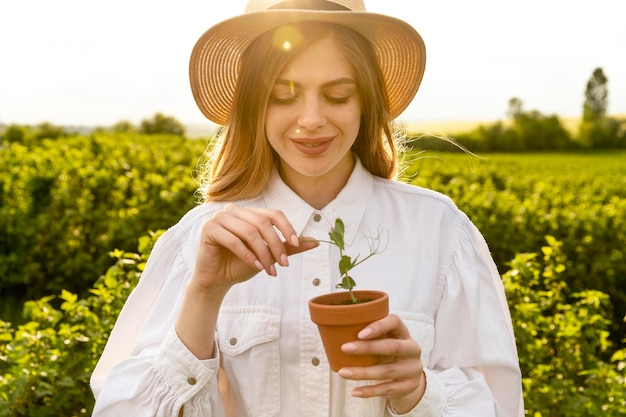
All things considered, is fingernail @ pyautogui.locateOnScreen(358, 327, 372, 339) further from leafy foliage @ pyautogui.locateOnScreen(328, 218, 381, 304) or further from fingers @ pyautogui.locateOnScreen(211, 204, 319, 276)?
fingers @ pyautogui.locateOnScreen(211, 204, 319, 276)

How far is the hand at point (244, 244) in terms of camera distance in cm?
163

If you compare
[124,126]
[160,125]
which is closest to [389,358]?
[160,125]

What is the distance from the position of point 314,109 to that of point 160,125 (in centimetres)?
7044

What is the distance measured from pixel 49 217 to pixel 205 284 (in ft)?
21.8

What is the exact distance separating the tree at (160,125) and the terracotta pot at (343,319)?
69986mm

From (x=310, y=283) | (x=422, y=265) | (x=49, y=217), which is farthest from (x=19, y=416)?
(x=49, y=217)

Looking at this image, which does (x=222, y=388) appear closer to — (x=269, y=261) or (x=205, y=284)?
(x=205, y=284)

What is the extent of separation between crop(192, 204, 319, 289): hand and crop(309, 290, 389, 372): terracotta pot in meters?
0.13

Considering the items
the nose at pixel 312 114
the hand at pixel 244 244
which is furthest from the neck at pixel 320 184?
the hand at pixel 244 244

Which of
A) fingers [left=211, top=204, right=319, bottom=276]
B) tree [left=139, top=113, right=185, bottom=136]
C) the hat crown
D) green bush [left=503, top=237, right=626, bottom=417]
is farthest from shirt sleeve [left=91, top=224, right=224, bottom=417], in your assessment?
tree [left=139, top=113, right=185, bottom=136]

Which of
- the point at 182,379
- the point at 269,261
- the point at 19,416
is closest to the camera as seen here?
the point at 269,261

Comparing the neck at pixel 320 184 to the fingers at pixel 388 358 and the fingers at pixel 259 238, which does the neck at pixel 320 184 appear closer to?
the fingers at pixel 259 238

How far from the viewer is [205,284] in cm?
177

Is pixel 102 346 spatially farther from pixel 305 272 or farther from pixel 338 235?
pixel 338 235
